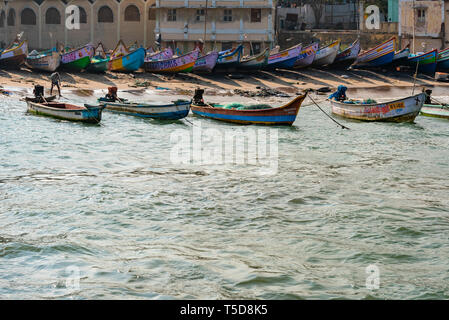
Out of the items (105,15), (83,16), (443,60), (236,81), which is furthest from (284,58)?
(83,16)

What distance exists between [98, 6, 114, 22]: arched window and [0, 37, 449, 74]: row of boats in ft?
21.8

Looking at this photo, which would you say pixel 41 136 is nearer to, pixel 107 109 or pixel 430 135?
pixel 107 109

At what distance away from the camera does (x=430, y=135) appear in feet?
68.4

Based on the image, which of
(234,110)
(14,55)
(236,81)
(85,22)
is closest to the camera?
(234,110)

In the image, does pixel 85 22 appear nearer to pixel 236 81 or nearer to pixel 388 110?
pixel 236 81

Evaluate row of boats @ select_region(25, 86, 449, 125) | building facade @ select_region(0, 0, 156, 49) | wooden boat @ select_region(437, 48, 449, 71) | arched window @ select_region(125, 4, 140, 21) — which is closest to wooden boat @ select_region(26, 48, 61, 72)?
row of boats @ select_region(25, 86, 449, 125)

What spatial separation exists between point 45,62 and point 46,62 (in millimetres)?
68

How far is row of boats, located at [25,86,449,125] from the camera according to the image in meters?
21.3

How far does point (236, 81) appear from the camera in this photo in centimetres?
3341

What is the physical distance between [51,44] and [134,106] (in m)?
24.7

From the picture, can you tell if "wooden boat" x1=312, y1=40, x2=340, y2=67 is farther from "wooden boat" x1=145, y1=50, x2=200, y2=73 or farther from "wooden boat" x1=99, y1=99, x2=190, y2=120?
"wooden boat" x1=99, y1=99, x2=190, y2=120

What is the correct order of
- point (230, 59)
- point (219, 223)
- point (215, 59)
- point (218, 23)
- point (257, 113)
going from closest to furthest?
point (219, 223) → point (257, 113) → point (215, 59) → point (230, 59) → point (218, 23)

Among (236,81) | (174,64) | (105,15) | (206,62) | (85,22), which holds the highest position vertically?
(105,15)
